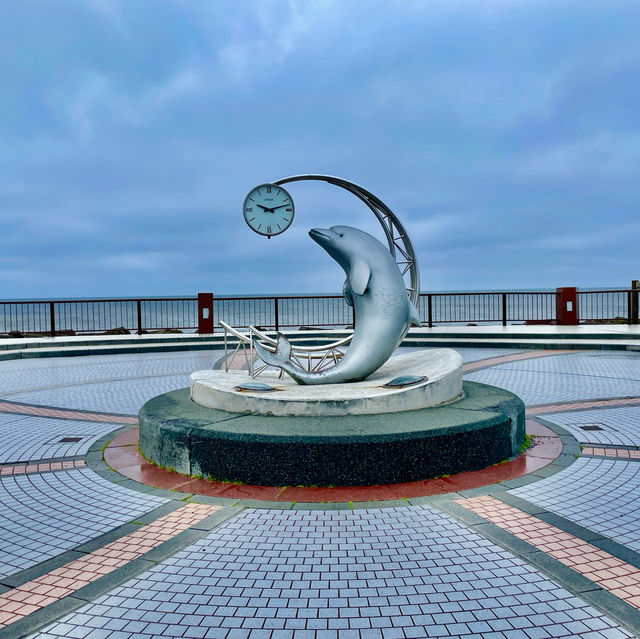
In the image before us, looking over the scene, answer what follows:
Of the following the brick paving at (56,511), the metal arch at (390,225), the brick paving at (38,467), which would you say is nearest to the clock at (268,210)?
the metal arch at (390,225)

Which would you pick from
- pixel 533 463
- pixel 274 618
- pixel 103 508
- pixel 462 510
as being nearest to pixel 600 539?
pixel 462 510

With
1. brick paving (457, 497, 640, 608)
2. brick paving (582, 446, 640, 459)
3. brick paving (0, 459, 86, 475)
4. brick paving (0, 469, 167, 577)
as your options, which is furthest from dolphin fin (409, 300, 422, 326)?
brick paving (0, 459, 86, 475)

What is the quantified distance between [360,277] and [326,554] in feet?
11.3

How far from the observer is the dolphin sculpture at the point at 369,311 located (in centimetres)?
598

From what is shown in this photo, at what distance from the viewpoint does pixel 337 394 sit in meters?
5.28

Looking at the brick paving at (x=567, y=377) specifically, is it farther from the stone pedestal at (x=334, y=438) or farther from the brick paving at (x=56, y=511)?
the brick paving at (x=56, y=511)

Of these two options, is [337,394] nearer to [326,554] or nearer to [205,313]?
[326,554]

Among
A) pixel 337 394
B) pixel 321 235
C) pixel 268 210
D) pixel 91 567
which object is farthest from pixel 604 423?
pixel 268 210

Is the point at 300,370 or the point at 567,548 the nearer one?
the point at 567,548

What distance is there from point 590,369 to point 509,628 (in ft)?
30.8

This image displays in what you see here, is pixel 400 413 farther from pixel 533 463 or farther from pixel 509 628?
pixel 509 628

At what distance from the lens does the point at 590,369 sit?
1058cm

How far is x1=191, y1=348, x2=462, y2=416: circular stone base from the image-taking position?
5004 millimetres

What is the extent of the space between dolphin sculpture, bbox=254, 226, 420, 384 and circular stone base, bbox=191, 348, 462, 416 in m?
0.16
